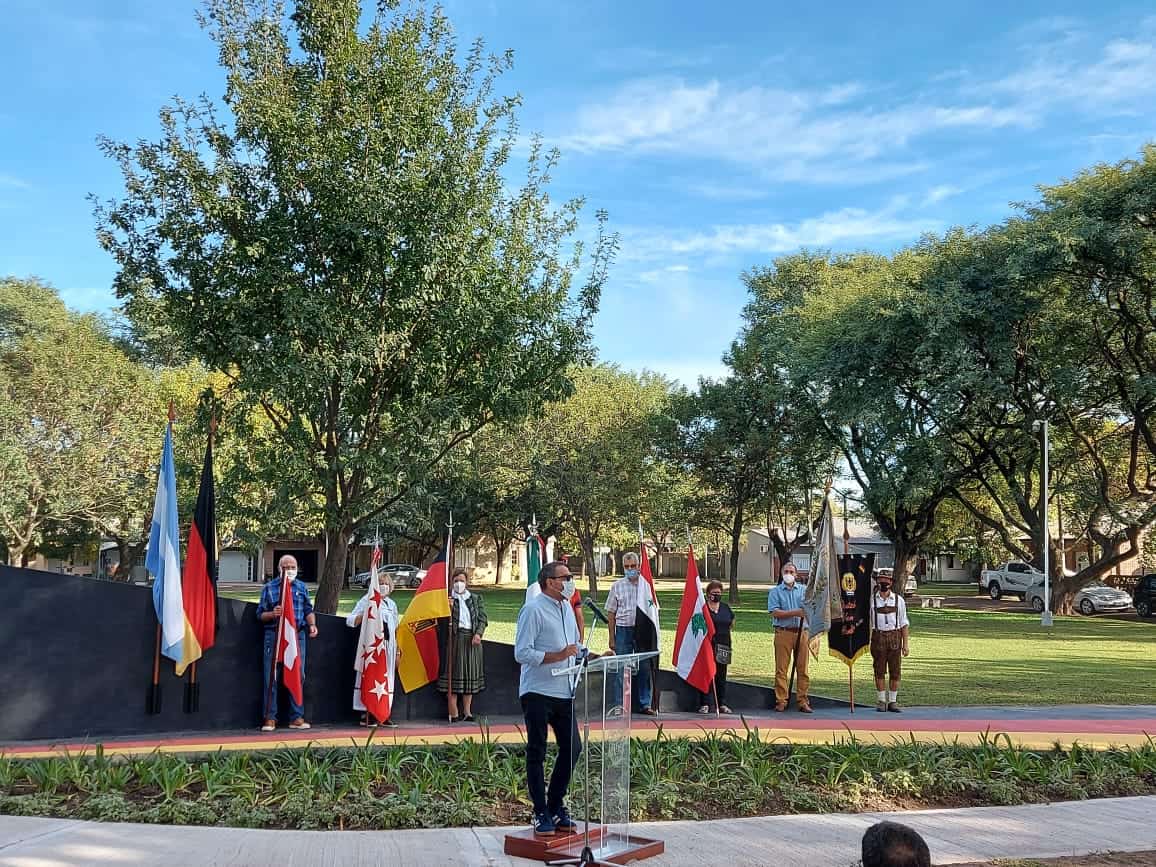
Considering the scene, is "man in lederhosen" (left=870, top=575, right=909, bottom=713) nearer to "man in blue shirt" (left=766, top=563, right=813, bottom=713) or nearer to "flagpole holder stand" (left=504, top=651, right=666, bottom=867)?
"man in blue shirt" (left=766, top=563, right=813, bottom=713)

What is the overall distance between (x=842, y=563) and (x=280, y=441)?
→ 9.83 metres

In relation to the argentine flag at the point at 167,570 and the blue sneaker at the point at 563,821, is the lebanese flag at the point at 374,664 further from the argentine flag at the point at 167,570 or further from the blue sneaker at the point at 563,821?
the blue sneaker at the point at 563,821

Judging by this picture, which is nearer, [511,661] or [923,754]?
[923,754]

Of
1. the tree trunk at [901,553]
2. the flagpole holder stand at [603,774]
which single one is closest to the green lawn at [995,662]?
the tree trunk at [901,553]

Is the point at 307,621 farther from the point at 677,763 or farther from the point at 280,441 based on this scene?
the point at 280,441

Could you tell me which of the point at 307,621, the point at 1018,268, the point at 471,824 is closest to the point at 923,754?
the point at 471,824

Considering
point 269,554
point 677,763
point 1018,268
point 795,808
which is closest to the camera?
point 795,808

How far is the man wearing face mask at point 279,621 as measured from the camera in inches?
A: 440

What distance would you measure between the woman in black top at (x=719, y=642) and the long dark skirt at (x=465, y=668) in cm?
285

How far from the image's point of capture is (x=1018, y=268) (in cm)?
3106

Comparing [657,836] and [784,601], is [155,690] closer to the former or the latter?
[657,836]

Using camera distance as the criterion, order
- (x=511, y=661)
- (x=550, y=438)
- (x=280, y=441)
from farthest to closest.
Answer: (x=550, y=438) → (x=280, y=441) → (x=511, y=661)

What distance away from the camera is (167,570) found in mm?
10789

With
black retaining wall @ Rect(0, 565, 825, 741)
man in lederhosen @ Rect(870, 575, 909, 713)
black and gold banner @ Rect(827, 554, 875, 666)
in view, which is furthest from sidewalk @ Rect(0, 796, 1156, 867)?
black and gold banner @ Rect(827, 554, 875, 666)
